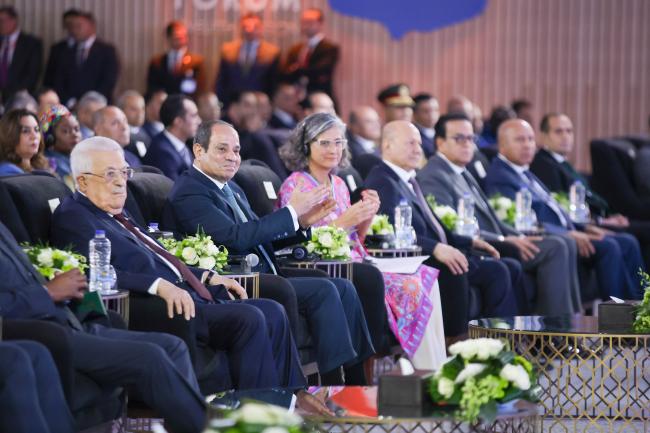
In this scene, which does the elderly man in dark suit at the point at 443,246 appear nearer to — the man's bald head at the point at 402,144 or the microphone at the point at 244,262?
the man's bald head at the point at 402,144

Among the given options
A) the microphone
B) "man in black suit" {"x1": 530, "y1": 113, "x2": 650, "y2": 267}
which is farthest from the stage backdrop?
the microphone

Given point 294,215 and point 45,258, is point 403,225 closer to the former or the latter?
point 294,215

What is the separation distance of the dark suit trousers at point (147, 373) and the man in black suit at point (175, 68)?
26.5 ft

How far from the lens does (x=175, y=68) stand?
40.1 ft

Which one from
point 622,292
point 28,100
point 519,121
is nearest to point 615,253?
point 622,292

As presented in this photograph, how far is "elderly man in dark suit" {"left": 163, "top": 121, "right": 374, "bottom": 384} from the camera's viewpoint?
5465 mm

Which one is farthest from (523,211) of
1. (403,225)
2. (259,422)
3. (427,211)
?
(259,422)

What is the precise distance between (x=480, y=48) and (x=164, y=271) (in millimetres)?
8677

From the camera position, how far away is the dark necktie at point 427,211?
7.06m

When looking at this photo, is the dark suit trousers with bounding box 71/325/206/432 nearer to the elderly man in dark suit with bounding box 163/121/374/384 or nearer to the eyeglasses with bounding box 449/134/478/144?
the elderly man in dark suit with bounding box 163/121/374/384

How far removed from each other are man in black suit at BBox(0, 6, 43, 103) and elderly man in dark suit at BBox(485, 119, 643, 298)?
4.92 meters

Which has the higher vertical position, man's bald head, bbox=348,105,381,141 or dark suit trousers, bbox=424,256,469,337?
man's bald head, bbox=348,105,381,141

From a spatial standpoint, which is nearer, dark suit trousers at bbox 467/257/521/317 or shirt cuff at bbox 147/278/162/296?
shirt cuff at bbox 147/278/162/296

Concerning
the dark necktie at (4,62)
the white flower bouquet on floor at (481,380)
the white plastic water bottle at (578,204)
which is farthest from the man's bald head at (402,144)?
the dark necktie at (4,62)
